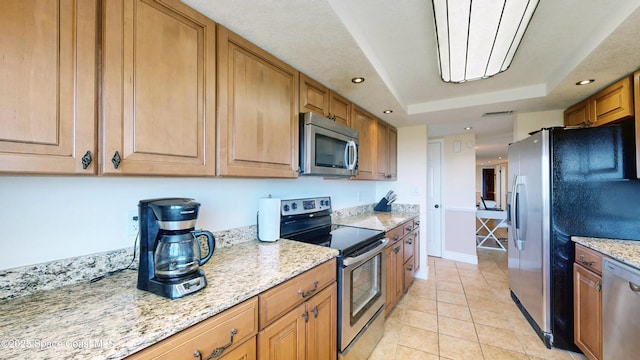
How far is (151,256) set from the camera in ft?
3.29

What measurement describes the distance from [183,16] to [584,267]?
298 centimetres

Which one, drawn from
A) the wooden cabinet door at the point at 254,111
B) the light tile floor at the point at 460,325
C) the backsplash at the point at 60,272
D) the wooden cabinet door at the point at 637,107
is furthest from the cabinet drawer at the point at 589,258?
the backsplash at the point at 60,272

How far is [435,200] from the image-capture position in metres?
4.56

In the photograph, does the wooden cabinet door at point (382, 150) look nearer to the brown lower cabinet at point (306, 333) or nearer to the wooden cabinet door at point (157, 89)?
the brown lower cabinet at point (306, 333)

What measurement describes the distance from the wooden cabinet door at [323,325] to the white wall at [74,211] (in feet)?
2.49

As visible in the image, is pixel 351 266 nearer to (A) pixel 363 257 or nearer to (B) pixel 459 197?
(A) pixel 363 257

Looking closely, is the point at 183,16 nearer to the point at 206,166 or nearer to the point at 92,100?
the point at 92,100

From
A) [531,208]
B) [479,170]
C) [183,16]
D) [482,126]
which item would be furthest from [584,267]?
[479,170]

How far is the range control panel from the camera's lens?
2.01 m

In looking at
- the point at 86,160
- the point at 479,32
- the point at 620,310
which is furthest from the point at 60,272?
the point at 620,310

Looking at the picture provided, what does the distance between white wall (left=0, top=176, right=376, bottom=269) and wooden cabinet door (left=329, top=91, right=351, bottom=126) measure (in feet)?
3.81

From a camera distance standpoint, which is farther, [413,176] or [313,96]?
[413,176]

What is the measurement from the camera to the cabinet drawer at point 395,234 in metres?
2.46

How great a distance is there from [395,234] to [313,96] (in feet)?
5.15
